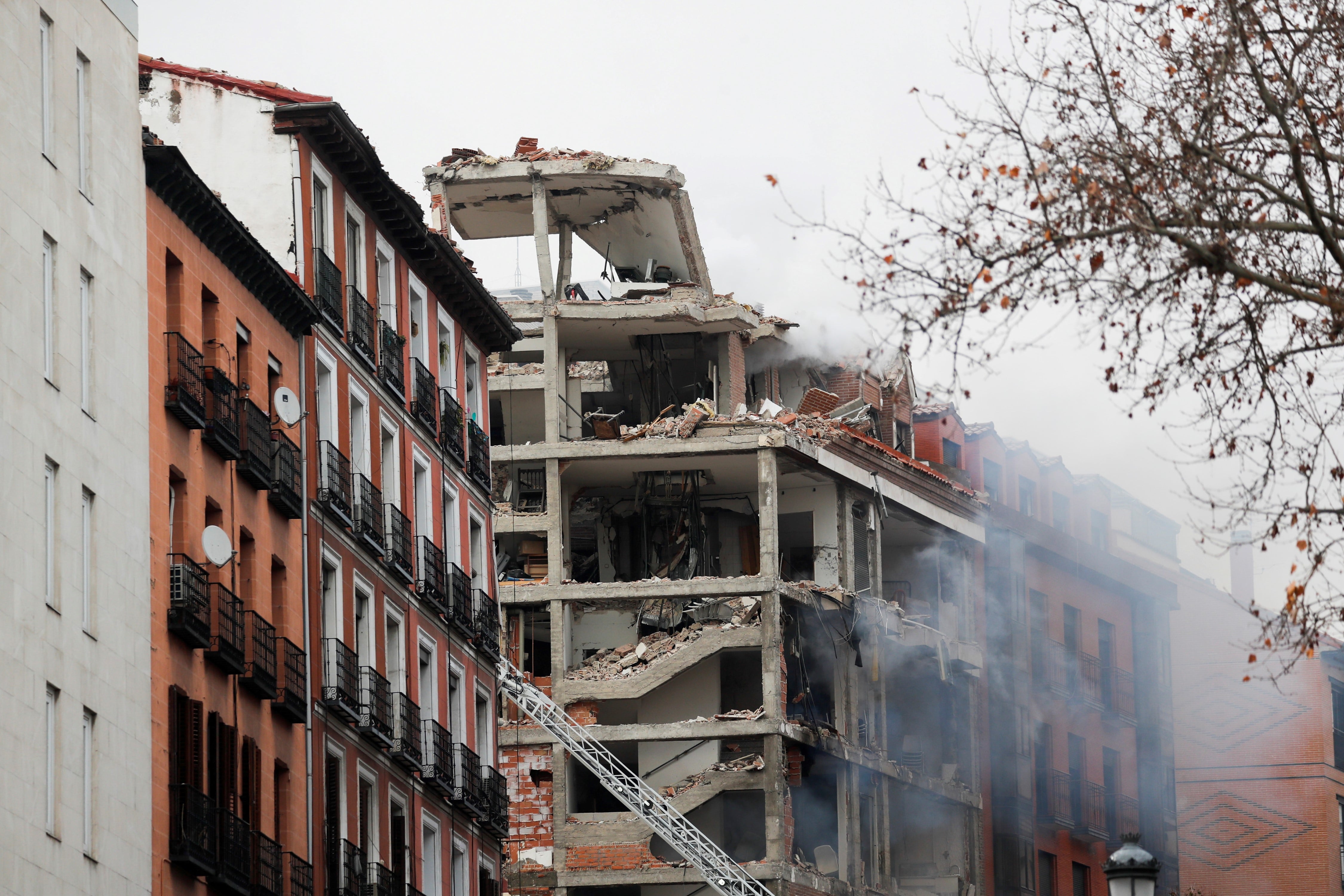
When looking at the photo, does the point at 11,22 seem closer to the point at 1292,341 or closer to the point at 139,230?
the point at 139,230

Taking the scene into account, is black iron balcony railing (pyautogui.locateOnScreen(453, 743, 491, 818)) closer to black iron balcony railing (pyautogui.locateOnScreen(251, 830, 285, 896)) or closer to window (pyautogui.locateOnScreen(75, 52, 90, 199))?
black iron balcony railing (pyautogui.locateOnScreen(251, 830, 285, 896))

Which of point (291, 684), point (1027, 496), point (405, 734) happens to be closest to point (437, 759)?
point (405, 734)

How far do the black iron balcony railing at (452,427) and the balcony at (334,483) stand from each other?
24.5 feet

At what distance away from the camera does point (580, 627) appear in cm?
7319

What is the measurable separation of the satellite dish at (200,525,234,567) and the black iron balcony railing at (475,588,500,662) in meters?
16.6

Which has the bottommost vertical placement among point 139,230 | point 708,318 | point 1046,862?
point 1046,862

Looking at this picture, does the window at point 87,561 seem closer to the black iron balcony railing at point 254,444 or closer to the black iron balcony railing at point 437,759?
the black iron balcony railing at point 254,444

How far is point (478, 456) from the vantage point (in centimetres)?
Answer: 6022

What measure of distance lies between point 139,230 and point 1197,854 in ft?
216

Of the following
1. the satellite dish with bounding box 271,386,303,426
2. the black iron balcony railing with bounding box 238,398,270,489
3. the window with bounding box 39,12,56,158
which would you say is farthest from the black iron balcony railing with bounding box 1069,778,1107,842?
the window with bounding box 39,12,56,158

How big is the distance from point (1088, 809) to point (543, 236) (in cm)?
2907

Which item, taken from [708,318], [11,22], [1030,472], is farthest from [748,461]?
[11,22]

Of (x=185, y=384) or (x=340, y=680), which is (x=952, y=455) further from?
(x=185, y=384)

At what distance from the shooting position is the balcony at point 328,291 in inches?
1941
